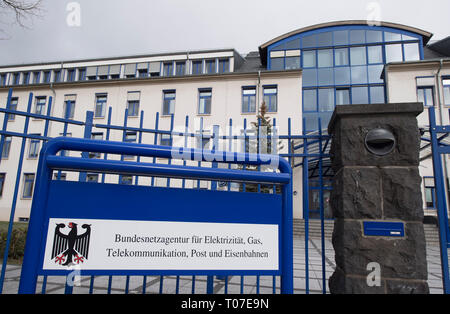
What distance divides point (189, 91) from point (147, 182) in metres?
9.19

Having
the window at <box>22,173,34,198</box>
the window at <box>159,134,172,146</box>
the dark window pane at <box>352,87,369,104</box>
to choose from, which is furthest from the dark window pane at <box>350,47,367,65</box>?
the window at <box>22,173,34,198</box>

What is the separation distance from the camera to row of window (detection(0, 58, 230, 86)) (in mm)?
20719

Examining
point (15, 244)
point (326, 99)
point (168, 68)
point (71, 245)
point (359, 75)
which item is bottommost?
point (15, 244)

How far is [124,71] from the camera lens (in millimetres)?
22125

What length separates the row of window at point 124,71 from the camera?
816 inches

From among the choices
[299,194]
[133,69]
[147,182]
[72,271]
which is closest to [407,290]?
[72,271]

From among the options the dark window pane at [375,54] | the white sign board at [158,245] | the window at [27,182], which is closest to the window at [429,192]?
the dark window pane at [375,54]

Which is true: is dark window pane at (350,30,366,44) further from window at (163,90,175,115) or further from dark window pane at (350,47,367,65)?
window at (163,90,175,115)

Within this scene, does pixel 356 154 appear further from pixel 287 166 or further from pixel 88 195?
pixel 88 195

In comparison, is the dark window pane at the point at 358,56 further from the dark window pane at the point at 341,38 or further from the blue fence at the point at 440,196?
the blue fence at the point at 440,196

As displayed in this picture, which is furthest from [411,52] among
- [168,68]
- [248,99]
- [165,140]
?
[168,68]

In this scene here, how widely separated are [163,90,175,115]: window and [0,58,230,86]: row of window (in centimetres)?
270

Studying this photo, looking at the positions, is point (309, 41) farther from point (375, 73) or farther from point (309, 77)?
point (375, 73)

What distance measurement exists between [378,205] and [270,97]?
16.2m
